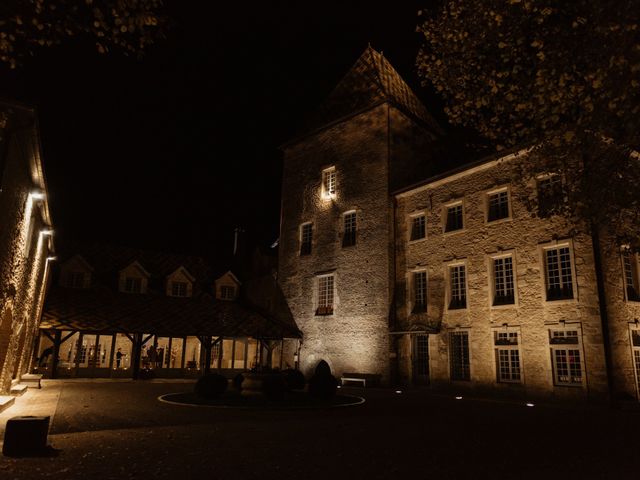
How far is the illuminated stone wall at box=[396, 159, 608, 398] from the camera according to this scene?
1658 centimetres

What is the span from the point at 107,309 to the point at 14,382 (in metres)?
8.63

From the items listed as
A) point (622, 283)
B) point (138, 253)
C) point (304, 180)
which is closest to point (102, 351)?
point (138, 253)

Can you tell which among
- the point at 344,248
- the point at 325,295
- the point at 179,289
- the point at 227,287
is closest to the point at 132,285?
the point at 179,289

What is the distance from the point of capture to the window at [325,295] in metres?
25.7

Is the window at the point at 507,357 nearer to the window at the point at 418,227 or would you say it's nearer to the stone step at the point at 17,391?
the window at the point at 418,227

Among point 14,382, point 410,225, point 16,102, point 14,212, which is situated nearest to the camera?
point 16,102

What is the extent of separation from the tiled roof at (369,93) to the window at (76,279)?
1564cm

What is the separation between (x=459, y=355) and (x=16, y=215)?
16696 mm

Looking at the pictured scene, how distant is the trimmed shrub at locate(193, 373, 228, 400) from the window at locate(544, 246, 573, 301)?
12.0 meters

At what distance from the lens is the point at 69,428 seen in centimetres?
945

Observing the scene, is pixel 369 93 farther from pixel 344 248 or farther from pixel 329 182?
pixel 344 248

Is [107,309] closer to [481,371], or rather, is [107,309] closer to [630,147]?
[481,371]

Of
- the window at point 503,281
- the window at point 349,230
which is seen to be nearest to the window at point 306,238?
the window at point 349,230

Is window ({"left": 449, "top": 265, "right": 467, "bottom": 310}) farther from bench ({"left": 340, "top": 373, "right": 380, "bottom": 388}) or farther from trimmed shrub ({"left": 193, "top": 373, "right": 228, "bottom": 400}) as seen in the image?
trimmed shrub ({"left": 193, "top": 373, "right": 228, "bottom": 400})
